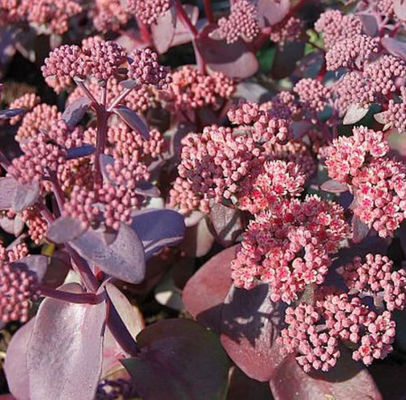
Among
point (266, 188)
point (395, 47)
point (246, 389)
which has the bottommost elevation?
point (246, 389)

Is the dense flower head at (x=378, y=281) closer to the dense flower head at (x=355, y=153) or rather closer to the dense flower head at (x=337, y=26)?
the dense flower head at (x=355, y=153)

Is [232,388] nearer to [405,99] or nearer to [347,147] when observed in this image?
[347,147]

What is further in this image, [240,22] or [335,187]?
[240,22]

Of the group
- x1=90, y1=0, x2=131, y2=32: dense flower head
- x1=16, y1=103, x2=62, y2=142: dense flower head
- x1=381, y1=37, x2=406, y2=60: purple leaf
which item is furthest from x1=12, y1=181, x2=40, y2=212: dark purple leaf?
x1=90, y1=0, x2=131, y2=32: dense flower head

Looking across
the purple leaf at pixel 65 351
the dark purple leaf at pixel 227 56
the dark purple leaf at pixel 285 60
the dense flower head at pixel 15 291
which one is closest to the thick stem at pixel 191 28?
the dark purple leaf at pixel 227 56

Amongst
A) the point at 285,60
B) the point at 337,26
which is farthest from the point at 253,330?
the point at 285,60

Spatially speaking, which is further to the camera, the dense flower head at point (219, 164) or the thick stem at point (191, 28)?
the thick stem at point (191, 28)

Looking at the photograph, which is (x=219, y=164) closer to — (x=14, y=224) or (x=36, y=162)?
(x=36, y=162)
